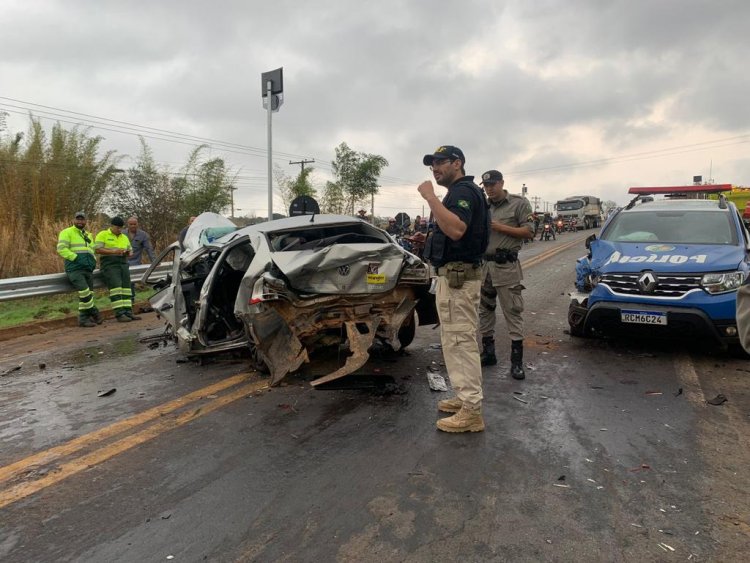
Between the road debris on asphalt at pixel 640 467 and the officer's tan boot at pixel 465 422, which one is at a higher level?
the officer's tan boot at pixel 465 422

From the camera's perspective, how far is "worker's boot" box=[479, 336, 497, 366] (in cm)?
541

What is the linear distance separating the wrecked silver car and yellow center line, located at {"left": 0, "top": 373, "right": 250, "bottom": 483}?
1.95 ft

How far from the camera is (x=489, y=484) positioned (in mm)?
2932

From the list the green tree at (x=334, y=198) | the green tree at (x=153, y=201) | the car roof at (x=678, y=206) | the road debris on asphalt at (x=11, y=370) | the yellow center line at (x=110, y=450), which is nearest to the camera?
the yellow center line at (x=110, y=450)

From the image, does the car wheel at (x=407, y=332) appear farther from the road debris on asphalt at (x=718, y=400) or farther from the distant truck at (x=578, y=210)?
the distant truck at (x=578, y=210)

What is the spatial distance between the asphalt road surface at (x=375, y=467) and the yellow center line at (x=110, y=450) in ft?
0.05

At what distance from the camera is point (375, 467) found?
3168mm

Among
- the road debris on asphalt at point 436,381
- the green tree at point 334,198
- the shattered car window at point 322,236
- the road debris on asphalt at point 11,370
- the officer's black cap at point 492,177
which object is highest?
the green tree at point 334,198

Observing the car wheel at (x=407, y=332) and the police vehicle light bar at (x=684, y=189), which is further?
the police vehicle light bar at (x=684, y=189)

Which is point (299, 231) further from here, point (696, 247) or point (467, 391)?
point (696, 247)

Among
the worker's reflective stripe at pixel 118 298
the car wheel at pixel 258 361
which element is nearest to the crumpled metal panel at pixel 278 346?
the car wheel at pixel 258 361

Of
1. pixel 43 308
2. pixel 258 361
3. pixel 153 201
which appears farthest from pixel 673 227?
pixel 153 201

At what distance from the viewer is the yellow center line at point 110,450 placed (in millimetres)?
2945

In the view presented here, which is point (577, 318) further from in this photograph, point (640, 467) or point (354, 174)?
point (354, 174)
